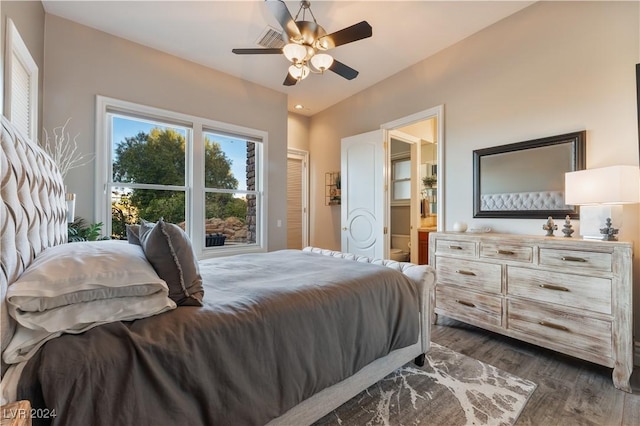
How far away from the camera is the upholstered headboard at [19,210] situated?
870 millimetres

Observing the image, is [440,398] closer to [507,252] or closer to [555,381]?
[555,381]

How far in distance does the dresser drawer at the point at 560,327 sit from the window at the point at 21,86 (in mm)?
3896

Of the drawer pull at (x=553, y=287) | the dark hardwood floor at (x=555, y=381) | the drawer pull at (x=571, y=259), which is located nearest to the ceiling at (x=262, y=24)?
the drawer pull at (x=571, y=259)

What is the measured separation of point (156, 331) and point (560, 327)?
8.79ft

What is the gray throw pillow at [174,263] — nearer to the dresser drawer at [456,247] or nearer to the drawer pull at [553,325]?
the dresser drawer at [456,247]

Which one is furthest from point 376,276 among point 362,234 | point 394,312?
point 362,234

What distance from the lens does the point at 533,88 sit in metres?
2.69

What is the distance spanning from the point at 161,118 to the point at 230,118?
87cm

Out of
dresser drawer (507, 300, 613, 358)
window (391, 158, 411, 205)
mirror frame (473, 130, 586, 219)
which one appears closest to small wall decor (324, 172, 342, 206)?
window (391, 158, 411, 205)

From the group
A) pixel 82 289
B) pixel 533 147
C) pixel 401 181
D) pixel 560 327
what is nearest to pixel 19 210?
pixel 82 289

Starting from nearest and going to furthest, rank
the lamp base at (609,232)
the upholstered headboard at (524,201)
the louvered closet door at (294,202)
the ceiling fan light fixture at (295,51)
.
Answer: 1. the lamp base at (609,232)
2. the ceiling fan light fixture at (295,51)
3. the upholstered headboard at (524,201)
4. the louvered closet door at (294,202)

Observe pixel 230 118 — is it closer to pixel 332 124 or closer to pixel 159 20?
pixel 159 20

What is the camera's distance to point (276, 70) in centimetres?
375

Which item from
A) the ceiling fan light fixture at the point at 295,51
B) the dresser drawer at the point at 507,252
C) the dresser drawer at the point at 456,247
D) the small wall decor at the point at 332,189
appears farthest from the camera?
the small wall decor at the point at 332,189
